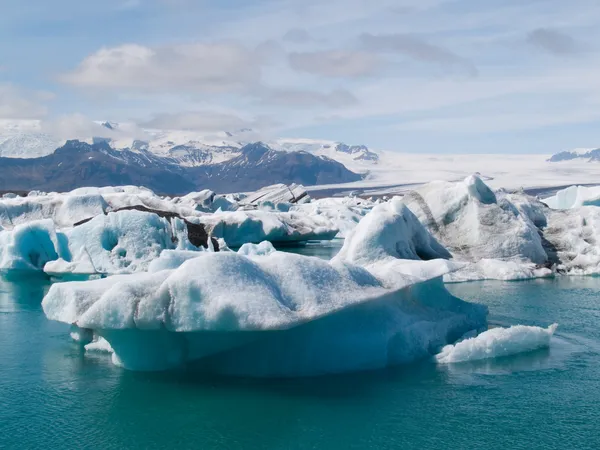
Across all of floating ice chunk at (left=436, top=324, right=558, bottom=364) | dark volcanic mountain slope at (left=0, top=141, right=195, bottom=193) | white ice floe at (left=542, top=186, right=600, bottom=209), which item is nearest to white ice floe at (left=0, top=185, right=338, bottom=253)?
white ice floe at (left=542, top=186, right=600, bottom=209)

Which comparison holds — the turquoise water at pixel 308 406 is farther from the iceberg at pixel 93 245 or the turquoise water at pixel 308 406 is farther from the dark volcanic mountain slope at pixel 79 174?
the dark volcanic mountain slope at pixel 79 174

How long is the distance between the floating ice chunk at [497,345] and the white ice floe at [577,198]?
18429 mm

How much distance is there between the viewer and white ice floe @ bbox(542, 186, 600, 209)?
87.1 ft

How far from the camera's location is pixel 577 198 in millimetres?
27531

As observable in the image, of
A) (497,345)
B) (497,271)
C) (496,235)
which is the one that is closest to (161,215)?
(496,235)

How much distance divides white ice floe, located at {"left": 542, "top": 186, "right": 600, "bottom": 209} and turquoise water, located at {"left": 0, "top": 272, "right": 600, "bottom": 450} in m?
18.2

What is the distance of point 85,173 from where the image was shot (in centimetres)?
18788

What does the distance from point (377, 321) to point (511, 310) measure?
4.99 meters

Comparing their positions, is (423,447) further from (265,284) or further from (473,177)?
(473,177)

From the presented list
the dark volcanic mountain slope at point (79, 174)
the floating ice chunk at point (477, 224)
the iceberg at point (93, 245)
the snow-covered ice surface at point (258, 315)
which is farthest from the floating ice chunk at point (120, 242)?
the dark volcanic mountain slope at point (79, 174)

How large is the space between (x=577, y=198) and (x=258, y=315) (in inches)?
917

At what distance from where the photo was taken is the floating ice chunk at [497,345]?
9.20m

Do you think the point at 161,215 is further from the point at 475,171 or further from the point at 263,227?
the point at 475,171

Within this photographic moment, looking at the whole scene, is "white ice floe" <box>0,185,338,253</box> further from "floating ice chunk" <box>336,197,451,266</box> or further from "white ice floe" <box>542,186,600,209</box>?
"floating ice chunk" <box>336,197,451,266</box>
